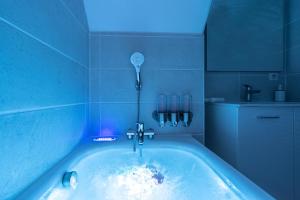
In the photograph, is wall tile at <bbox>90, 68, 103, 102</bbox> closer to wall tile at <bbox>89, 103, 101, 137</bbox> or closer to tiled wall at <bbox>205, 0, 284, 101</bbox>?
wall tile at <bbox>89, 103, 101, 137</bbox>

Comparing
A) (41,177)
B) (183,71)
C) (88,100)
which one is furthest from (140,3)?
(41,177)

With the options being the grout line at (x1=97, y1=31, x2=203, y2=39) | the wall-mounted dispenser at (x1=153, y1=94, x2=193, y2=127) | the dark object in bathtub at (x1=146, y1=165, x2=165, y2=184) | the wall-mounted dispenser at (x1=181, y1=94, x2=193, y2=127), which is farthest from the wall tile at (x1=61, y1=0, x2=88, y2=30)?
the dark object in bathtub at (x1=146, y1=165, x2=165, y2=184)

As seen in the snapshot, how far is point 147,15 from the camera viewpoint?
1266 millimetres

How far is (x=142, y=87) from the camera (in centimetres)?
136

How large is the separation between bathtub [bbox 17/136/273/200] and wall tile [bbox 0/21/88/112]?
28 cm

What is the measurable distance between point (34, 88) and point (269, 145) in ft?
4.35

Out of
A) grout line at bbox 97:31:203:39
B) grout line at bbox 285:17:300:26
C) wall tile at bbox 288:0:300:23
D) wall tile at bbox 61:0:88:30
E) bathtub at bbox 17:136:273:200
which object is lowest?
bathtub at bbox 17:136:273:200

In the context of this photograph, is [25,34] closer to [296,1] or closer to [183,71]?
[183,71]

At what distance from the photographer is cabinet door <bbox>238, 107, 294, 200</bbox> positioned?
3.88ft

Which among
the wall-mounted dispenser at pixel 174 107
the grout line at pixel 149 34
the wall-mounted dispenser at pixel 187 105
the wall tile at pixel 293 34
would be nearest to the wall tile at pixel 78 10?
the grout line at pixel 149 34

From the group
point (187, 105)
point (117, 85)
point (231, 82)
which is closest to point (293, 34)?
point (231, 82)

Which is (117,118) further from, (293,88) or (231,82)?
(293,88)

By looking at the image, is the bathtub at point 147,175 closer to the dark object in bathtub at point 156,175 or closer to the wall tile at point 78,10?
the dark object in bathtub at point 156,175

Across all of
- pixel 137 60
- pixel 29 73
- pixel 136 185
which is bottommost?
pixel 136 185
